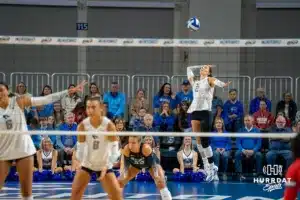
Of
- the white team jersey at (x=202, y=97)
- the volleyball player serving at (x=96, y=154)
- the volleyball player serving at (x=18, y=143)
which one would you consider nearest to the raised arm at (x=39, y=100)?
the volleyball player serving at (x=18, y=143)

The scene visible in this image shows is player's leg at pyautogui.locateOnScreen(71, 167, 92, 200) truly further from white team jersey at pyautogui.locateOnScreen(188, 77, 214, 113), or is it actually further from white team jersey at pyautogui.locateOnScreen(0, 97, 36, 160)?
white team jersey at pyautogui.locateOnScreen(188, 77, 214, 113)

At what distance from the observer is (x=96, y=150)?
987cm

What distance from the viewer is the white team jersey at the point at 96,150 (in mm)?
9789

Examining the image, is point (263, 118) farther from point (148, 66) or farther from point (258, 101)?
point (148, 66)

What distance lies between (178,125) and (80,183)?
7018mm

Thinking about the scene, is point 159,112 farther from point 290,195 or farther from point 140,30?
point 290,195

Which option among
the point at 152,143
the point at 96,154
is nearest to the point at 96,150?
the point at 96,154

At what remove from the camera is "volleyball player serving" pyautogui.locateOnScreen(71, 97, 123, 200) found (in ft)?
31.5

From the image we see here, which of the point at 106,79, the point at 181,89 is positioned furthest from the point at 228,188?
the point at 106,79

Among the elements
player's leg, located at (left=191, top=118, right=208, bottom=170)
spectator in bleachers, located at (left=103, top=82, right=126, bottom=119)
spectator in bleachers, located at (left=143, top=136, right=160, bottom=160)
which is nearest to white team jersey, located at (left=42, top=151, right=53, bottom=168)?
spectator in bleachers, located at (left=103, top=82, right=126, bottom=119)

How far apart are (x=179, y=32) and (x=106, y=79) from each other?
3620 millimetres

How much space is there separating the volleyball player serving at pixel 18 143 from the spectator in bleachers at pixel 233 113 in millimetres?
7292

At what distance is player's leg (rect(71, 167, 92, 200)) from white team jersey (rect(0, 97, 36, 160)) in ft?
2.37

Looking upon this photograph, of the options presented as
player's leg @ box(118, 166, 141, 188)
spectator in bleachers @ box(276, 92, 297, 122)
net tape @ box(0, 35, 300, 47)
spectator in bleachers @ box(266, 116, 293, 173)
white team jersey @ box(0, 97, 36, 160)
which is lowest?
player's leg @ box(118, 166, 141, 188)
